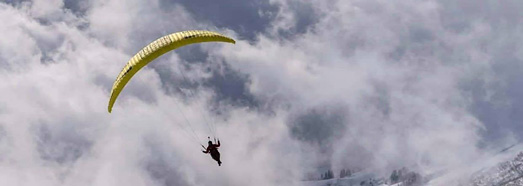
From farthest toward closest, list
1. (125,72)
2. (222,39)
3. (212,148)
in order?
(212,148) → (222,39) → (125,72)

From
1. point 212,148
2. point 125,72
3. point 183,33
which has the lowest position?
point 212,148

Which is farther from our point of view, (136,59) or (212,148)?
(212,148)

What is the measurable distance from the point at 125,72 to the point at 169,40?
6.56 meters

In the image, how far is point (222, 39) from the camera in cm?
6094

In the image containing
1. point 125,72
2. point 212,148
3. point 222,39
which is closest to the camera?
point 125,72

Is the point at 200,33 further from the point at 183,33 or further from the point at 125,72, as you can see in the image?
the point at 125,72

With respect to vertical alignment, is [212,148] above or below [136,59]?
below

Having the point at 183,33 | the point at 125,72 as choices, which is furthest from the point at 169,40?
the point at 125,72

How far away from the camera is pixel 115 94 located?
58.2m

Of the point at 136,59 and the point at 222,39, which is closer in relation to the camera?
the point at 136,59

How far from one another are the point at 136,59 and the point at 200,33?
27.9 ft

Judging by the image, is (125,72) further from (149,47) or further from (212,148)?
(212,148)

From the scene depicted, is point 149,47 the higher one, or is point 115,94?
point 149,47

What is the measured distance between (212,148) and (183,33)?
17.1m
